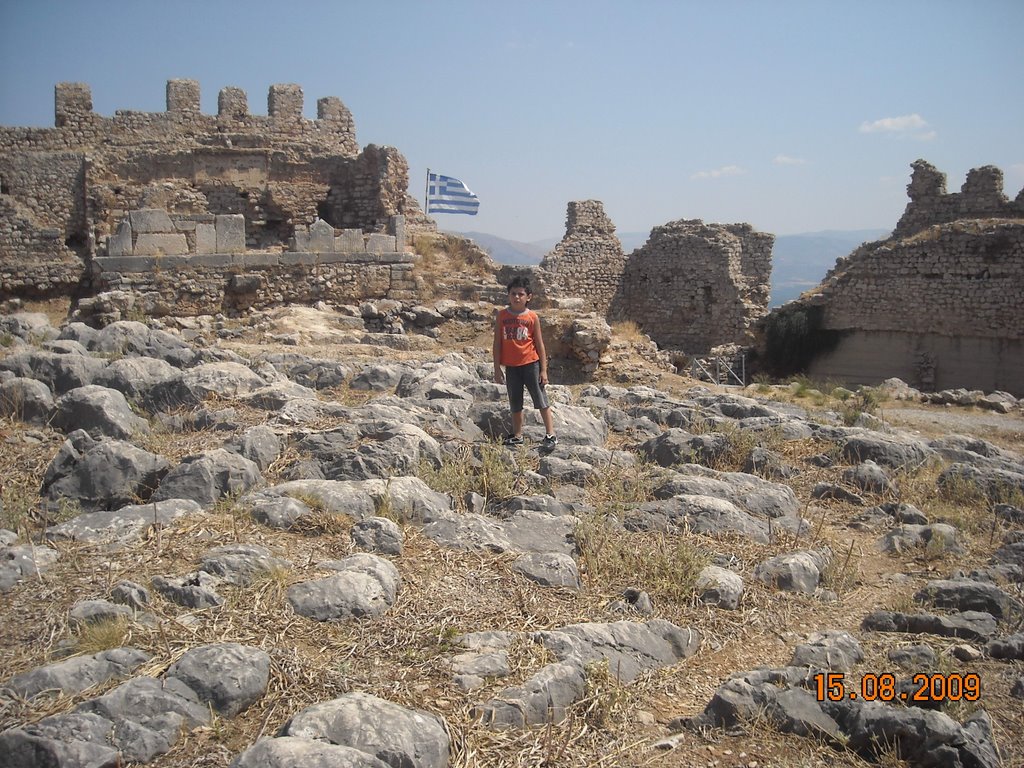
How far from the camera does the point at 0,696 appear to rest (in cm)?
301

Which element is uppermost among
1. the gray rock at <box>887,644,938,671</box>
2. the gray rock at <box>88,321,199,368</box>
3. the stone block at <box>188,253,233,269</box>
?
the stone block at <box>188,253,233,269</box>

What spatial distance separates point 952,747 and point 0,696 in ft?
11.0

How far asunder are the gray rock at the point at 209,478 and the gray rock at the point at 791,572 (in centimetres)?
299

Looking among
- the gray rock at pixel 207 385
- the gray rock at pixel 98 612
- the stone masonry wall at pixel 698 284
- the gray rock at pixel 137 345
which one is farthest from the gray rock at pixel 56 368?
the stone masonry wall at pixel 698 284

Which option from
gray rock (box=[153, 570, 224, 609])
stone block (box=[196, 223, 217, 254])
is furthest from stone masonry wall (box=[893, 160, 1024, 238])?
gray rock (box=[153, 570, 224, 609])

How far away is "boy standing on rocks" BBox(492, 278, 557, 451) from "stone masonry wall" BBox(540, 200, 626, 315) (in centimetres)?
1571

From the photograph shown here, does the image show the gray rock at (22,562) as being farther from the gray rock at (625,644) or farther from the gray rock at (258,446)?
the gray rock at (625,644)

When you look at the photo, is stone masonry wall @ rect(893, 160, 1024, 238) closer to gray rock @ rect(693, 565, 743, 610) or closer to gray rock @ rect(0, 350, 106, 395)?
gray rock @ rect(693, 565, 743, 610)

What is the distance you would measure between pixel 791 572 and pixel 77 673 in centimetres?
364

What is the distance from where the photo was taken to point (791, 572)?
5016 millimetres

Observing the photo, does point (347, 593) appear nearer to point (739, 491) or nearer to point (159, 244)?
point (739, 491)

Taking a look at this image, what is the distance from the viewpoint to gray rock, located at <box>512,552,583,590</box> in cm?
455

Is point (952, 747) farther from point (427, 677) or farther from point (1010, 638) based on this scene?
point (427, 677)

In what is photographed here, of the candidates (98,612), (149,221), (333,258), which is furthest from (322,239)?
(98,612)
